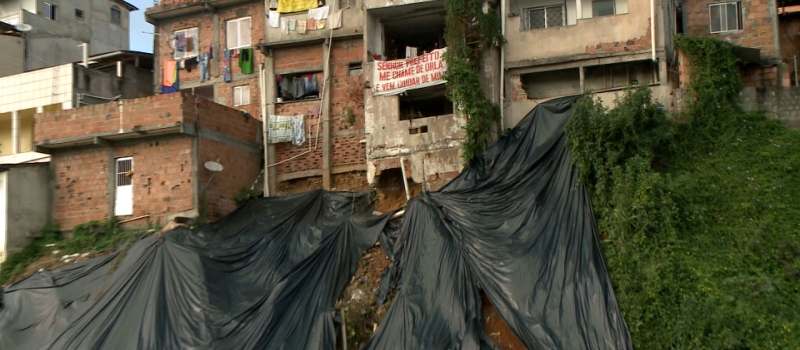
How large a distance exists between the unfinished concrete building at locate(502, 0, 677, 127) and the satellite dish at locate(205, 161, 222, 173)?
7.08 meters

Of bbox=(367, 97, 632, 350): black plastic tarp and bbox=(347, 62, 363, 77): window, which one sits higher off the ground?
bbox=(347, 62, 363, 77): window

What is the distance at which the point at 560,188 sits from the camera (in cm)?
1455

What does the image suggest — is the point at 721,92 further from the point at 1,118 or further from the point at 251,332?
the point at 1,118

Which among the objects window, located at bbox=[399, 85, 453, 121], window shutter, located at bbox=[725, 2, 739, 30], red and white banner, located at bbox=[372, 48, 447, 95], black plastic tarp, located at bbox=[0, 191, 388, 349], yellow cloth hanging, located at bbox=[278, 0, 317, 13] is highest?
yellow cloth hanging, located at bbox=[278, 0, 317, 13]

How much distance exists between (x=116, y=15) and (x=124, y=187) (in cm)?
1528

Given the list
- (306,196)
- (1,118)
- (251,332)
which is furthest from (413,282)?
(1,118)

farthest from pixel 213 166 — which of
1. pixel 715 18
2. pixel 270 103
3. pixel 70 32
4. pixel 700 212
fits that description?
pixel 70 32

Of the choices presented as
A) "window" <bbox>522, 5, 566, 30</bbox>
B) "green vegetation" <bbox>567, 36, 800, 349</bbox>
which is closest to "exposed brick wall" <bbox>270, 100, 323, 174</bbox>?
"window" <bbox>522, 5, 566, 30</bbox>

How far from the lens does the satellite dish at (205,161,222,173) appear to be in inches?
720

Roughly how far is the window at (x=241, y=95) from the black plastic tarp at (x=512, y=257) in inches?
320

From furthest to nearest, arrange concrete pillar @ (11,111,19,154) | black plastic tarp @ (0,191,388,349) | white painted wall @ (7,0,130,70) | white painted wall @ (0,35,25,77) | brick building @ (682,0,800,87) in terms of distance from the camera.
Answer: white painted wall @ (7,0,130,70), white painted wall @ (0,35,25,77), concrete pillar @ (11,111,19,154), brick building @ (682,0,800,87), black plastic tarp @ (0,191,388,349)

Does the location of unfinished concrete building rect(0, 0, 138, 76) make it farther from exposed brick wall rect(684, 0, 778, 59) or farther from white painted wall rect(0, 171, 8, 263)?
exposed brick wall rect(684, 0, 778, 59)

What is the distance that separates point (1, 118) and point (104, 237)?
7.92 meters

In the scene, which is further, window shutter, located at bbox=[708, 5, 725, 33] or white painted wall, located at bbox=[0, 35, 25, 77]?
white painted wall, located at bbox=[0, 35, 25, 77]
